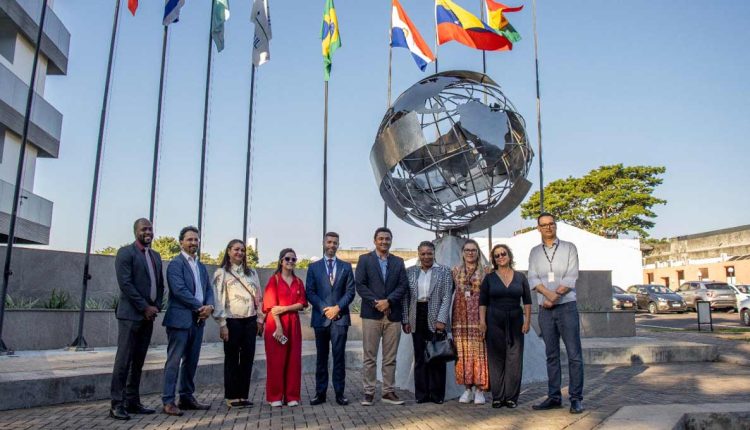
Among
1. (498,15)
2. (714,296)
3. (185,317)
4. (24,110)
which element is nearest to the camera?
(185,317)

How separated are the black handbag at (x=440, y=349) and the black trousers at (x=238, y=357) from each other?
1917mm

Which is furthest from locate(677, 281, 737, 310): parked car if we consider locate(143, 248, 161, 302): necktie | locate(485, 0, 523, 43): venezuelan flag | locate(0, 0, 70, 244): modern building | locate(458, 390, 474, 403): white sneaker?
locate(0, 0, 70, 244): modern building

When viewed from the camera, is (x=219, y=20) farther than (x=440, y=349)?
Yes

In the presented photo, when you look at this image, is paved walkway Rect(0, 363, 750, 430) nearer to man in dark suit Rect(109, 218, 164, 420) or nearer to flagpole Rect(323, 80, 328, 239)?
Answer: man in dark suit Rect(109, 218, 164, 420)

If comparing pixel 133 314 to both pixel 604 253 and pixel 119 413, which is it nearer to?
pixel 119 413

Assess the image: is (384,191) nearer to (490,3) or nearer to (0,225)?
(490,3)

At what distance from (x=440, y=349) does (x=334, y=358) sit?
45.6 inches

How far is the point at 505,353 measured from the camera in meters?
6.19

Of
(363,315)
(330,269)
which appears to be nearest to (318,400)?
(363,315)

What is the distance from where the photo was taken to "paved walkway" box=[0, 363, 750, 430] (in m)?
5.15

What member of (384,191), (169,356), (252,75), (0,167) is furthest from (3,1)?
(169,356)

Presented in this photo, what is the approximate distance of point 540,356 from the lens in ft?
27.5

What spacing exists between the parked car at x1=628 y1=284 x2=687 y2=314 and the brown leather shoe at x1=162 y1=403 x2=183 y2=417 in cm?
2550

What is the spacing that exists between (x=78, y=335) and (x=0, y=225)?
1184cm
